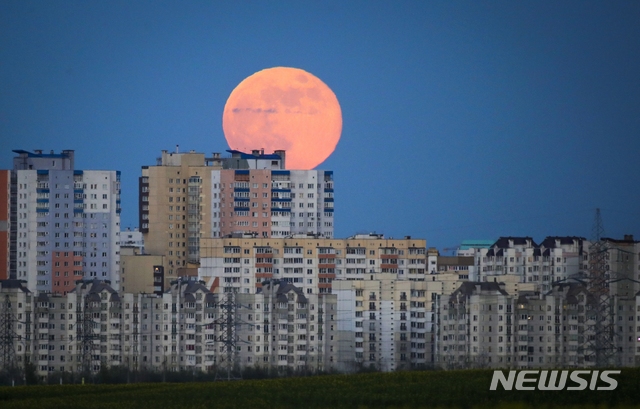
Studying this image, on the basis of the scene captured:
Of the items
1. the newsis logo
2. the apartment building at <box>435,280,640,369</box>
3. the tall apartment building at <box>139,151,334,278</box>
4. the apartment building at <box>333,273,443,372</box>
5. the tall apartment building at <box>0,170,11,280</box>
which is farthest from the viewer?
the tall apartment building at <box>139,151,334,278</box>

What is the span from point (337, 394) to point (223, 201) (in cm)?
6729

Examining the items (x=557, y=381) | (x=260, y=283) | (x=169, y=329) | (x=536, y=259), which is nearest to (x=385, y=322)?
(x=169, y=329)

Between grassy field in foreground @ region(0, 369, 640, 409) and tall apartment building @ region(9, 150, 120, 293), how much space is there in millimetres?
50235

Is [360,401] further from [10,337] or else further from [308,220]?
[308,220]

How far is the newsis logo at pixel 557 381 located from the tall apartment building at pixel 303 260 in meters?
48.9

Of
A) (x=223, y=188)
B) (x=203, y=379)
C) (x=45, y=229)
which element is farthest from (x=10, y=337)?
(x=223, y=188)

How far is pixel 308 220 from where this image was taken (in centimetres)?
12912

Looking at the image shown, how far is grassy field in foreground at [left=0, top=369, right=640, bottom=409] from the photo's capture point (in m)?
56.5

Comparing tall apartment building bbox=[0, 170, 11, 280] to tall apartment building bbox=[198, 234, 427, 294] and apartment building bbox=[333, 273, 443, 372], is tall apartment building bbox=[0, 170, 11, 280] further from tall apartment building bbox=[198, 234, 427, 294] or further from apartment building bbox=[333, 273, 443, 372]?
apartment building bbox=[333, 273, 443, 372]

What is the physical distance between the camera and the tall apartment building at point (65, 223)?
120 meters

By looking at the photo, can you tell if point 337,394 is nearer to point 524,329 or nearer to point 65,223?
point 524,329

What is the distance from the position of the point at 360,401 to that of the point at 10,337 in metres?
36.4

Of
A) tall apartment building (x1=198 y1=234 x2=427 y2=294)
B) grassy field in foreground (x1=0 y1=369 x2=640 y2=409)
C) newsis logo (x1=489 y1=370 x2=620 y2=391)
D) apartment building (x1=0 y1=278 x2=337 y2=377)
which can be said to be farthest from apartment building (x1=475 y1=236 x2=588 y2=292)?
newsis logo (x1=489 y1=370 x2=620 y2=391)

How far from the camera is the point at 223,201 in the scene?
128625 mm
